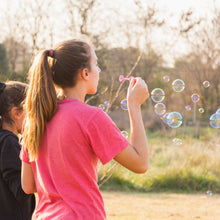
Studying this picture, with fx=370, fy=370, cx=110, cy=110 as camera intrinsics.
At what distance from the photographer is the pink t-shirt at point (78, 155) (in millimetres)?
1174

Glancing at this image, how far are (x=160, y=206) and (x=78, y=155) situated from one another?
4009mm

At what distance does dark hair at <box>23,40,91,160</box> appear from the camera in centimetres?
122

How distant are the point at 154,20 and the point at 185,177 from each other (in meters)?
7.77

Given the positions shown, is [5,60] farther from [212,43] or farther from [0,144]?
[0,144]

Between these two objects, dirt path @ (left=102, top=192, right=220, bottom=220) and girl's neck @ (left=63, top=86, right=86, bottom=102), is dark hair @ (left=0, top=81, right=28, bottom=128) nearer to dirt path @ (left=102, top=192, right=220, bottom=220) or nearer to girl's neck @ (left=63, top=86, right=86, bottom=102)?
girl's neck @ (left=63, top=86, right=86, bottom=102)

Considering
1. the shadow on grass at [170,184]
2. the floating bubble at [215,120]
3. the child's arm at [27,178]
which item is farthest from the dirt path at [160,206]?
the child's arm at [27,178]

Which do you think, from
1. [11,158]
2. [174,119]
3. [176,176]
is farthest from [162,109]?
[176,176]

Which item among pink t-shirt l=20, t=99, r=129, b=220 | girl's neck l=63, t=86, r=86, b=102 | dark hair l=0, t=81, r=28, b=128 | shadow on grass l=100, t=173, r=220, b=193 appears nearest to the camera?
pink t-shirt l=20, t=99, r=129, b=220

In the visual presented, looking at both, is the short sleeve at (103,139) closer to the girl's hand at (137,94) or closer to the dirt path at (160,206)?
the girl's hand at (137,94)

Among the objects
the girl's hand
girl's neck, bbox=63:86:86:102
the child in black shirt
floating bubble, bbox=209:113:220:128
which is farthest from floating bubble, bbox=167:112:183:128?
girl's neck, bbox=63:86:86:102

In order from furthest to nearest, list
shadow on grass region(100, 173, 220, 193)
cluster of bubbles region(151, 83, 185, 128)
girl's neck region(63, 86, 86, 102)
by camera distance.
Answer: shadow on grass region(100, 173, 220, 193) → cluster of bubbles region(151, 83, 185, 128) → girl's neck region(63, 86, 86, 102)

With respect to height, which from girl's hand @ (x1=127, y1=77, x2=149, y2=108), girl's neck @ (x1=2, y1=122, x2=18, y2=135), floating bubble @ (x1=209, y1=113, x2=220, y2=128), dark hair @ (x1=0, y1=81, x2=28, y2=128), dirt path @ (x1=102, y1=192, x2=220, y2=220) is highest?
girl's hand @ (x1=127, y1=77, x2=149, y2=108)

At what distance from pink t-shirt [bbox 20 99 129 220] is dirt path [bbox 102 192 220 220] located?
3183mm

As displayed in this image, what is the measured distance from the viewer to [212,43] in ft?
44.7
